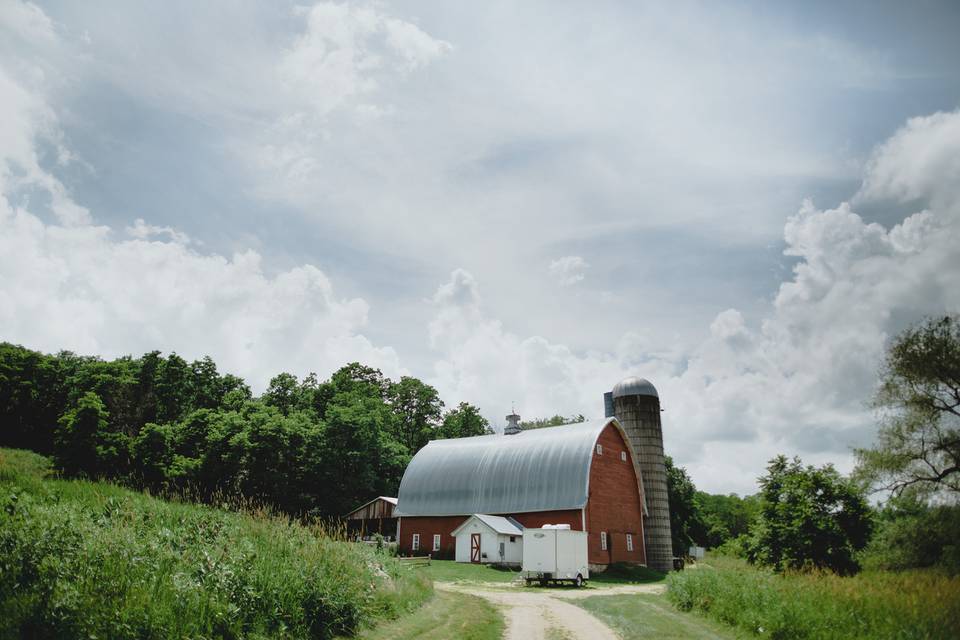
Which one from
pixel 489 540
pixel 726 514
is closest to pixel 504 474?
pixel 489 540

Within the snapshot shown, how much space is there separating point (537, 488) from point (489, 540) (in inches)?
183

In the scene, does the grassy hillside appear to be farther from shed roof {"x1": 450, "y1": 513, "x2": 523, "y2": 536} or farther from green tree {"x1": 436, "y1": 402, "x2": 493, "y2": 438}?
green tree {"x1": 436, "y1": 402, "x2": 493, "y2": 438}

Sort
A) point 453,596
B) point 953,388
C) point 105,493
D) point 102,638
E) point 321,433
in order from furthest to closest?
point 321,433 → point 953,388 → point 453,596 → point 105,493 → point 102,638

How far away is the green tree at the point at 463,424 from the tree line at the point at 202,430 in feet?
1.26

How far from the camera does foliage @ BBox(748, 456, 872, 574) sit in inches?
912

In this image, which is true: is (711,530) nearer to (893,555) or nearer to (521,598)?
(893,555)

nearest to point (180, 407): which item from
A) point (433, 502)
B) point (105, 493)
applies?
point (433, 502)

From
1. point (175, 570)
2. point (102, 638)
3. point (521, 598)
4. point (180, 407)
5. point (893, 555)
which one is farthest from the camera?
point (180, 407)

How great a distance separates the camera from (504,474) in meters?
39.8

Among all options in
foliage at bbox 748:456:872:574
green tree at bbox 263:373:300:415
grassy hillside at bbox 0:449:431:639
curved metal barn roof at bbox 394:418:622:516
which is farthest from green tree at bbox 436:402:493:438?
grassy hillside at bbox 0:449:431:639

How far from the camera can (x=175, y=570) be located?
34.6ft

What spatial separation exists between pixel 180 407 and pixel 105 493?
168 feet

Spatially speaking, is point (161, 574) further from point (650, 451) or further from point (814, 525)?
point (650, 451)

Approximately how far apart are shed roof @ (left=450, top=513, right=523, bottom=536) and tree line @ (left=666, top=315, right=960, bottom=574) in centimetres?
1238
